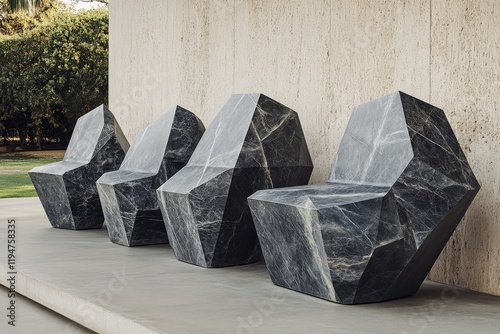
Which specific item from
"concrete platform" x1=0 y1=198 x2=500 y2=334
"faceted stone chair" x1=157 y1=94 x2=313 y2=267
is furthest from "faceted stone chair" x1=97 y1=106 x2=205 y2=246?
"faceted stone chair" x1=157 y1=94 x2=313 y2=267

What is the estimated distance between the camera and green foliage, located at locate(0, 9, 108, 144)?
29578mm

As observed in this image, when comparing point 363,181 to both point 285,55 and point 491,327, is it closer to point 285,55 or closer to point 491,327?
point 491,327

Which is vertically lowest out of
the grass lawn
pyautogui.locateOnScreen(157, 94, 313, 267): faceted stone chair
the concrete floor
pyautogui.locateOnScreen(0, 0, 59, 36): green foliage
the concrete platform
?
the grass lawn

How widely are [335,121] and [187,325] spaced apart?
3.54 meters

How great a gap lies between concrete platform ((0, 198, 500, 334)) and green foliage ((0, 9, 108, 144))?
2262 cm

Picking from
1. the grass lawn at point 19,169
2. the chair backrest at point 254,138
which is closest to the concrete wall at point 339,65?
the chair backrest at point 254,138

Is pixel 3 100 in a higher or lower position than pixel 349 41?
lower

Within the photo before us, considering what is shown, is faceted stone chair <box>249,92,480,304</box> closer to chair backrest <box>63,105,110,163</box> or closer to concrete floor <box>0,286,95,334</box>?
concrete floor <box>0,286,95,334</box>

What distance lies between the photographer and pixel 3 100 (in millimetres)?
30250

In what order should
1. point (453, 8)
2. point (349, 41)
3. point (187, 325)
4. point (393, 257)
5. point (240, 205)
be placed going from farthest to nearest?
point (349, 41) < point (240, 205) < point (453, 8) < point (393, 257) < point (187, 325)

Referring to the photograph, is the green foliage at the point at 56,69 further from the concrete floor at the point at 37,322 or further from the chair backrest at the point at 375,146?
the chair backrest at the point at 375,146

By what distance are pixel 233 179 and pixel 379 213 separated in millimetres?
1811

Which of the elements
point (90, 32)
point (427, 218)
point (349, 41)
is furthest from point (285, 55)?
point (90, 32)

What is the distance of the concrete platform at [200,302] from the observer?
4746 millimetres
